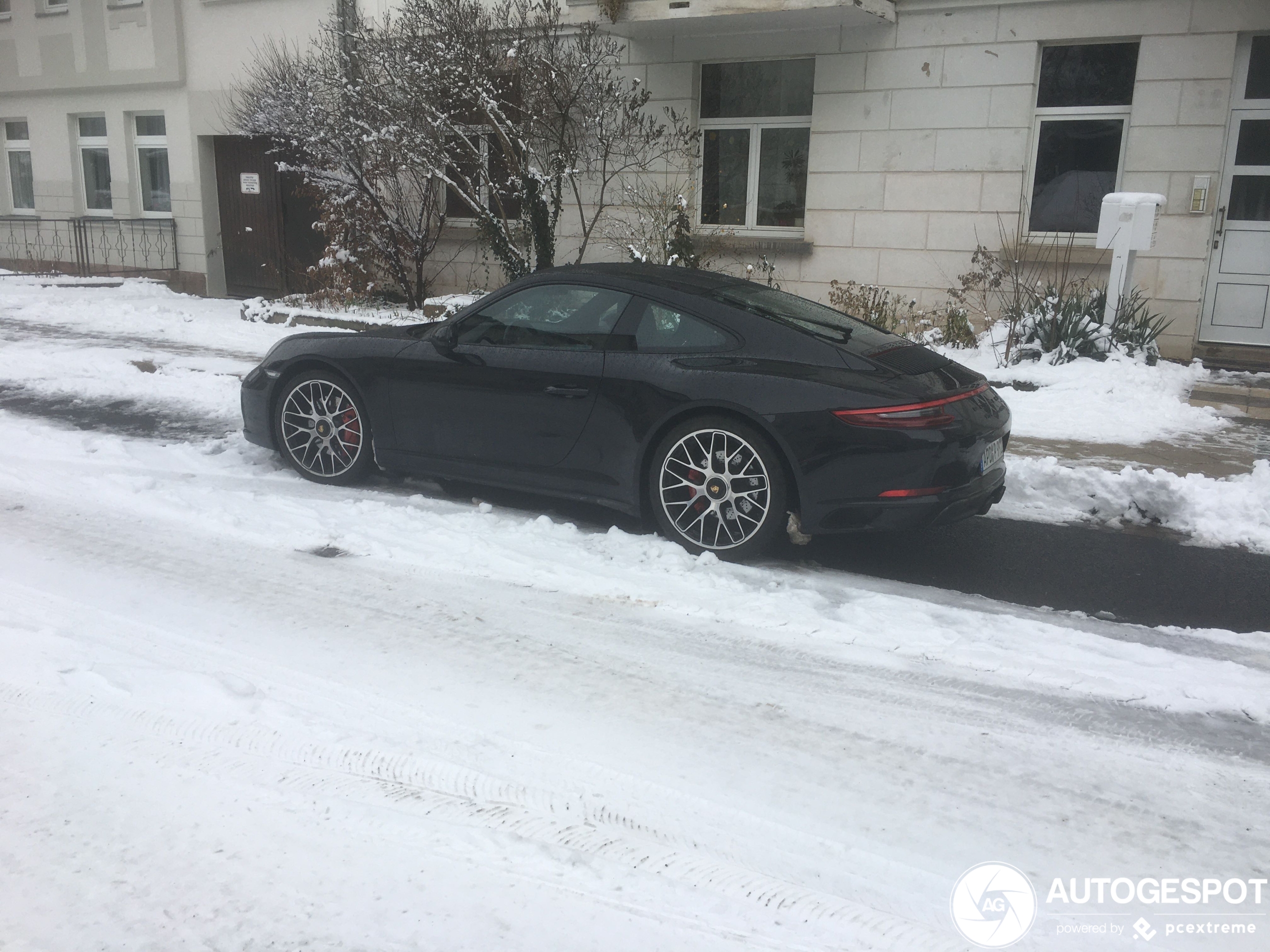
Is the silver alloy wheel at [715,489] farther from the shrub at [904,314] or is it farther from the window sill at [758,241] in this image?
the window sill at [758,241]

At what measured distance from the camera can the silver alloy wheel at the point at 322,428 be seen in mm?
6301

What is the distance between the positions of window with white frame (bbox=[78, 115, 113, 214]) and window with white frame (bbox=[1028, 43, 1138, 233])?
1687 cm

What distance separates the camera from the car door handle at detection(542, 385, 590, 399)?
547cm

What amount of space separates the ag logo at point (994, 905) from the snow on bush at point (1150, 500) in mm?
3765

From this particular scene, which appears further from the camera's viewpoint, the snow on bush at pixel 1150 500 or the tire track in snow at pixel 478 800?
the snow on bush at pixel 1150 500

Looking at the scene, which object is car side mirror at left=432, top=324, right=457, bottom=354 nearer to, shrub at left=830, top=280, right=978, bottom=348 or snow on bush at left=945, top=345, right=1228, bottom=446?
snow on bush at left=945, top=345, right=1228, bottom=446

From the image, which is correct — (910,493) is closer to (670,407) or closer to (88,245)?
(670,407)

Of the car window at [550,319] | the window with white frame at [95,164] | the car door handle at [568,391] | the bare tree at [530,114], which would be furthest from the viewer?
the window with white frame at [95,164]

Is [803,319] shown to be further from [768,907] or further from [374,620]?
[768,907]

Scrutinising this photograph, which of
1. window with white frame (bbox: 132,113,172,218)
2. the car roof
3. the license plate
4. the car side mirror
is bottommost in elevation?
the license plate

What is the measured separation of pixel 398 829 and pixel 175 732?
986mm

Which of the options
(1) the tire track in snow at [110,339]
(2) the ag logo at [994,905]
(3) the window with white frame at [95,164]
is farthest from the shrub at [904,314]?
(3) the window with white frame at [95,164]

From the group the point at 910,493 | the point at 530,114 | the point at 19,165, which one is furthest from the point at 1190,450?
the point at 19,165

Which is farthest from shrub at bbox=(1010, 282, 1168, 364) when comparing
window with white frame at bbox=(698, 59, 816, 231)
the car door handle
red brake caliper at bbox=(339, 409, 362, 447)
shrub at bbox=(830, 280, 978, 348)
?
red brake caliper at bbox=(339, 409, 362, 447)
